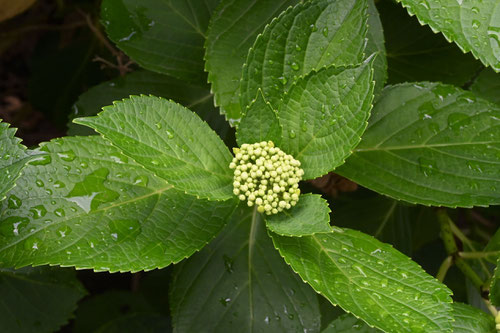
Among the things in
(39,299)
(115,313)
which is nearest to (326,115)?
(39,299)

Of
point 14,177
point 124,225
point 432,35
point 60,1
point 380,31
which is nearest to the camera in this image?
point 14,177

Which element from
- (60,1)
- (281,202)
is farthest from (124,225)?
(60,1)

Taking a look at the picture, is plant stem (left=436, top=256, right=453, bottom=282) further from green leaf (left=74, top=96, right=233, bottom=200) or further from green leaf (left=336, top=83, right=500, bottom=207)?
green leaf (left=74, top=96, right=233, bottom=200)

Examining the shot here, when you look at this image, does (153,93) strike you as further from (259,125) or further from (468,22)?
(468,22)

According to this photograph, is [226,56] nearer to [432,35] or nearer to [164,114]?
[164,114]

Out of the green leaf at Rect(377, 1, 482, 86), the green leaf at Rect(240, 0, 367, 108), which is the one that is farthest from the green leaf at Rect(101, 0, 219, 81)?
the green leaf at Rect(377, 1, 482, 86)

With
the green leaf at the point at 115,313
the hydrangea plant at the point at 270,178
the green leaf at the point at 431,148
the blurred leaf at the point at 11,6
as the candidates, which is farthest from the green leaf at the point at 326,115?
the blurred leaf at the point at 11,6
